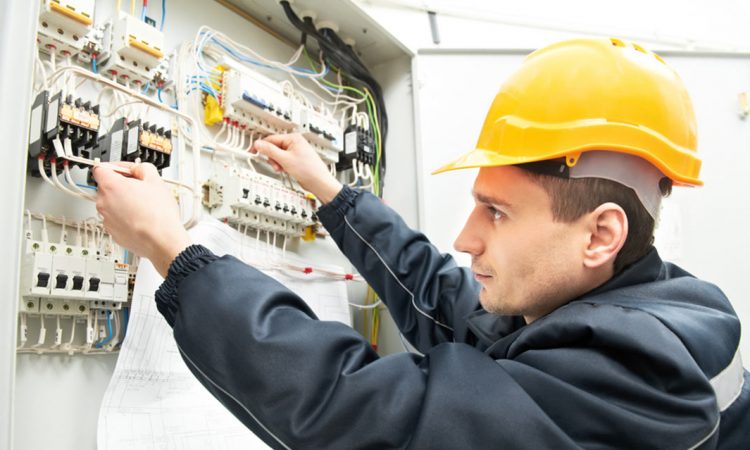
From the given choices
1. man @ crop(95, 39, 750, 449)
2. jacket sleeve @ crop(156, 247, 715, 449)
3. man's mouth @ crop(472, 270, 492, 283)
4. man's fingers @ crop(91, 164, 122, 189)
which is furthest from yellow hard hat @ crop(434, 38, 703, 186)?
man's fingers @ crop(91, 164, 122, 189)

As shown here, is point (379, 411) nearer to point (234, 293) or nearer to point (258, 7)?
point (234, 293)

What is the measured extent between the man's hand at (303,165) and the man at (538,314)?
44 cm

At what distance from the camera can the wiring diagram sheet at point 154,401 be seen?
0.87 meters

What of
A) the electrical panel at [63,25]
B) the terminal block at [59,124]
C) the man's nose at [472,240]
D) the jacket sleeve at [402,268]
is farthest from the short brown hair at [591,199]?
the electrical panel at [63,25]

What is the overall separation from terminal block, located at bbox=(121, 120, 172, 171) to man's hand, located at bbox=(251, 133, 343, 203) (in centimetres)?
27

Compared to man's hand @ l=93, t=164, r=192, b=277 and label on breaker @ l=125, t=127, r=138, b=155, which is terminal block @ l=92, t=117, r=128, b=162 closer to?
label on breaker @ l=125, t=127, r=138, b=155

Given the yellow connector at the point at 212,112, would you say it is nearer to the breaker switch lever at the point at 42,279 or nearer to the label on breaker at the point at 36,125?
the label on breaker at the point at 36,125

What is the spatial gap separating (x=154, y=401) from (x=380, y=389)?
53 centimetres

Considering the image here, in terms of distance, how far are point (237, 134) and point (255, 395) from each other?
2.73 ft

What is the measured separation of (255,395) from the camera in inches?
23.7

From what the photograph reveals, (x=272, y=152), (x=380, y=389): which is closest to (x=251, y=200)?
(x=272, y=152)

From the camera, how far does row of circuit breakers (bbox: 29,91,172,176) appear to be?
822 millimetres

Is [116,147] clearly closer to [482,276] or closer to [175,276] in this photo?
[175,276]

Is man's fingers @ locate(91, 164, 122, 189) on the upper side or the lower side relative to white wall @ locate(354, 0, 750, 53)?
lower
